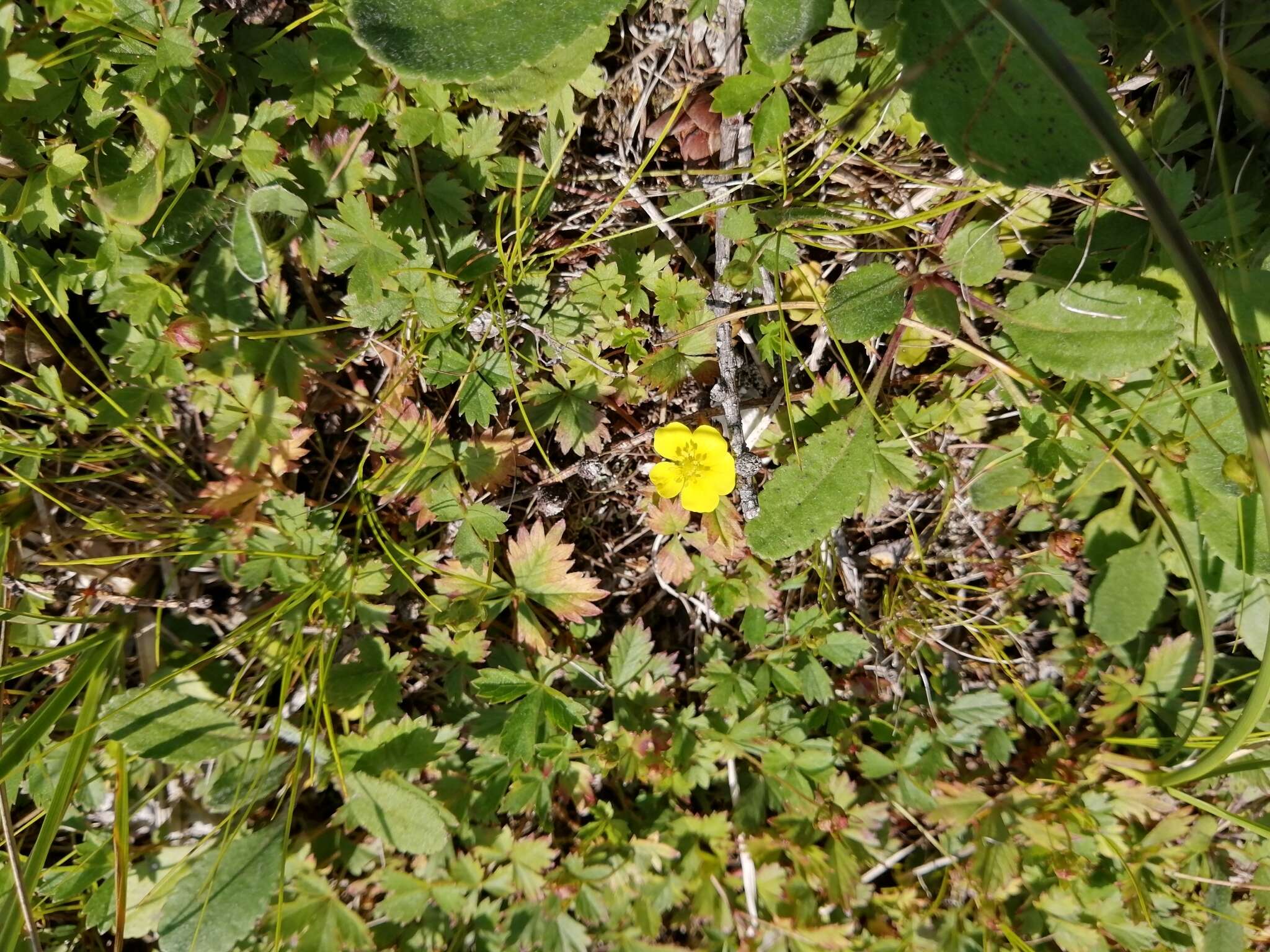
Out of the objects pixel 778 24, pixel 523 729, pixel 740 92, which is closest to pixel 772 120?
pixel 740 92

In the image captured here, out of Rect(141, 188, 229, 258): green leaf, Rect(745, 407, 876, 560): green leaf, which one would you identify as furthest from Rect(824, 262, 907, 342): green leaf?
Rect(141, 188, 229, 258): green leaf

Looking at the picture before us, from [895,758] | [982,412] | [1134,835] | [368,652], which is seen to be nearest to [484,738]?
[368,652]

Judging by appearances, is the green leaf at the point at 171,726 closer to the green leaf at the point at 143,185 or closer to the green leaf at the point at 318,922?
the green leaf at the point at 318,922

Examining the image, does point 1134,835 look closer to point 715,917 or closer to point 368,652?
point 715,917

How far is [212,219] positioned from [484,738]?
6.10ft

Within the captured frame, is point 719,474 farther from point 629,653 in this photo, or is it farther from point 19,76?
point 19,76

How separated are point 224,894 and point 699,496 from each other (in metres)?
2.11

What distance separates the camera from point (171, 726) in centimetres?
252

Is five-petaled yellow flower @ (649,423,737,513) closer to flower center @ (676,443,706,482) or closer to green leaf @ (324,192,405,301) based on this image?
flower center @ (676,443,706,482)

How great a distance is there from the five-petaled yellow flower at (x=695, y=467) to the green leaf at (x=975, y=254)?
0.82 metres

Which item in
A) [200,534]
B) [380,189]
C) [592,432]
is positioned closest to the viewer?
[380,189]

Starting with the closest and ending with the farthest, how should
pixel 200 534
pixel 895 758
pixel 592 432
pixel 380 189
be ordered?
1. pixel 380 189
2. pixel 592 432
3. pixel 200 534
4. pixel 895 758

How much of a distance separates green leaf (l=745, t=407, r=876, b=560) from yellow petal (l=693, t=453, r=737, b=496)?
108 mm

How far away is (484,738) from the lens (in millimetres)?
2574
